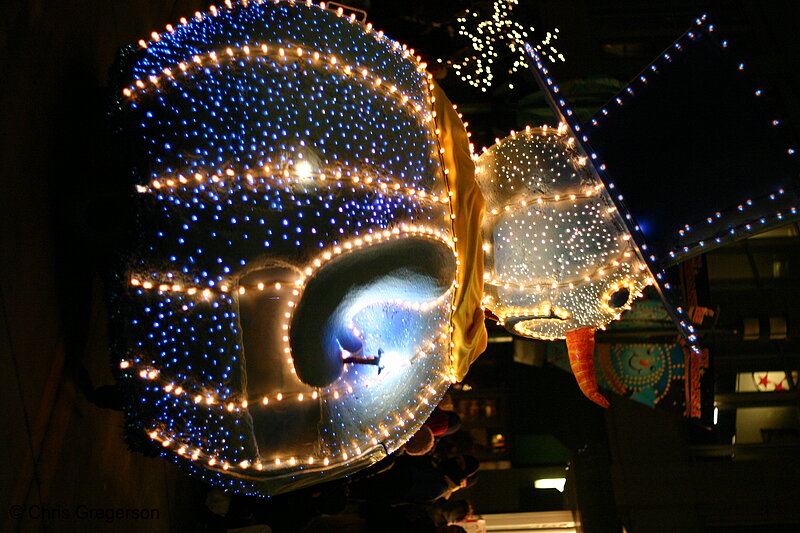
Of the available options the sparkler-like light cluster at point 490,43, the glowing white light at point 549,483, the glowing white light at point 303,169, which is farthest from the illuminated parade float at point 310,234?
the glowing white light at point 549,483

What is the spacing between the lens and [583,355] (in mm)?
2633

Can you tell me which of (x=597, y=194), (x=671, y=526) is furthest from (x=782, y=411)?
(x=597, y=194)

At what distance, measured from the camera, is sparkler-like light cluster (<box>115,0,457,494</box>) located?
175 centimetres

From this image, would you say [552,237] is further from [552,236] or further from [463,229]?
[463,229]

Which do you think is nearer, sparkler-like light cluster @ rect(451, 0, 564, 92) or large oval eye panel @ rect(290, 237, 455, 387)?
large oval eye panel @ rect(290, 237, 455, 387)

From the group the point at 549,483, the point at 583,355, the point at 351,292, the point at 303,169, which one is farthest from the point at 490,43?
the point at 549,483

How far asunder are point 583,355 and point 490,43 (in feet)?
10.6

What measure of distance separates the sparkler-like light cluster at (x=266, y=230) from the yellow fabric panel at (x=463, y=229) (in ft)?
0.17

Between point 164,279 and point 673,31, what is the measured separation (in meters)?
8.98

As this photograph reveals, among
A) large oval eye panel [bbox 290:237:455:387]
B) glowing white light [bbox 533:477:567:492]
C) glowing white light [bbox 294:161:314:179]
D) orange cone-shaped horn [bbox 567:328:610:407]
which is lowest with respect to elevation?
glowing white light [bbox 533:477:567:492]

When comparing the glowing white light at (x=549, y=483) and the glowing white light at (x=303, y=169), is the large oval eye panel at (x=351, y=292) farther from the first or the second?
the glowing white light at (x=549, y=483)

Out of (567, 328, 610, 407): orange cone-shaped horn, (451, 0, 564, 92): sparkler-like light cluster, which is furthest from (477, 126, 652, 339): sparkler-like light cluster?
(451, 0, 564, 92): sparkler-like light cluster

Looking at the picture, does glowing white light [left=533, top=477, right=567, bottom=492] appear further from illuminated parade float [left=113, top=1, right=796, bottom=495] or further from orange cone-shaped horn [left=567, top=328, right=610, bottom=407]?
illuminated parade float [left=113, top=1, right=796, bottom=495]

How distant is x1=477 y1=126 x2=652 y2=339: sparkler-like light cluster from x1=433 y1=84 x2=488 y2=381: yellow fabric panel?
213 mm
